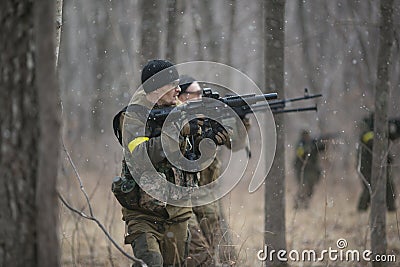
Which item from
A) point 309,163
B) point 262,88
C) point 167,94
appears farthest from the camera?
point 309,163

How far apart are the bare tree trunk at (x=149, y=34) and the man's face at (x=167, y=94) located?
2.96m

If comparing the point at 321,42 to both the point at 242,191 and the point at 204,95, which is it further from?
the point at 204,95

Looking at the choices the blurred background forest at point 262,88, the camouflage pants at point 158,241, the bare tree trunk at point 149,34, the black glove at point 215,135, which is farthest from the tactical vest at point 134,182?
the bare tree trunk at point 149,34

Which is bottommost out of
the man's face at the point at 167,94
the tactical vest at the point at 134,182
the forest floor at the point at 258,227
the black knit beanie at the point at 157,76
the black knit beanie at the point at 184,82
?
the forest floor at the point at 258,227

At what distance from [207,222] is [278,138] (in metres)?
1.07

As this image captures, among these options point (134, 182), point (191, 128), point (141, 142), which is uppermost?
point (191, 128)

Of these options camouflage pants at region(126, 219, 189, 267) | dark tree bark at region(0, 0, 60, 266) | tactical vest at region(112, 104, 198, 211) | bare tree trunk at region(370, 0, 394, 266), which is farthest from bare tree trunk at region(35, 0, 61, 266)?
bare tree trunk at region(370, 0, 394, 266)

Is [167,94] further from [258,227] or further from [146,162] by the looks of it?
[258,227]

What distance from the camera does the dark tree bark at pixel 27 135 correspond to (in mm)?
2182

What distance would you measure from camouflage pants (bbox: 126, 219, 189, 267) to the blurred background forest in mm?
485

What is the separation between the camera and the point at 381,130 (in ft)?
17.3

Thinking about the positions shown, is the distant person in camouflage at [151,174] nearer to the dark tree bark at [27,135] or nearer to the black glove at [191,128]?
the black glove at [191,128]

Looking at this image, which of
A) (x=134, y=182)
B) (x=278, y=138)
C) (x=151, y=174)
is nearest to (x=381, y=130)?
(x=278, y=138)

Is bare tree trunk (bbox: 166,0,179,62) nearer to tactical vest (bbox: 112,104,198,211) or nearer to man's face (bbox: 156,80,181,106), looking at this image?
man's face (bbox: 156,80,181,106)
